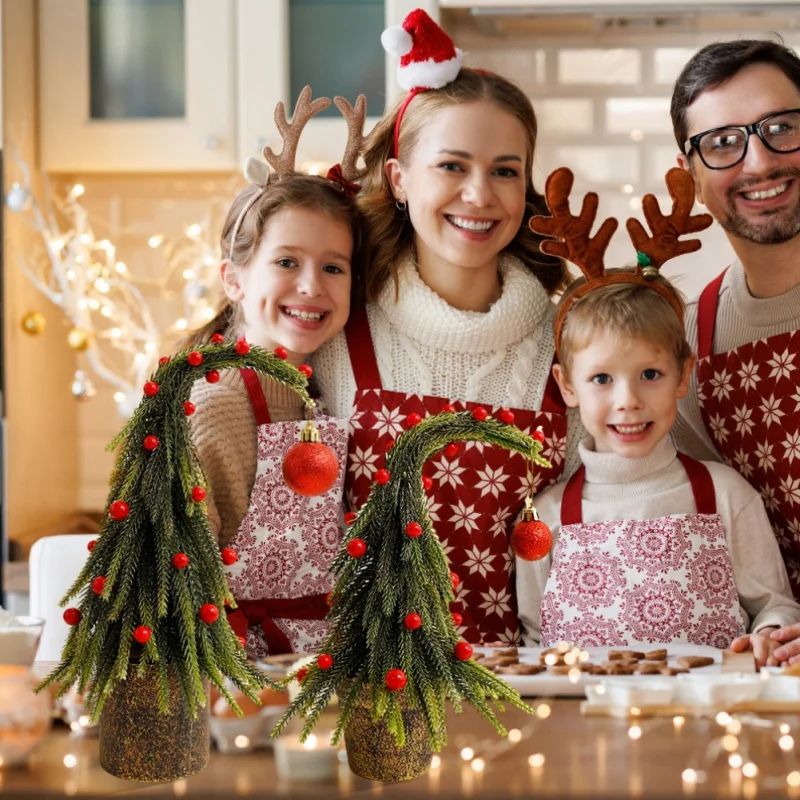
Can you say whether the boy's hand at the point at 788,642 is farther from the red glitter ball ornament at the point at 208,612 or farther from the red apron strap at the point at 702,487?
the red glitter ball ornament at the point at 208,612

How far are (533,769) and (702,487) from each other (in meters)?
0.68

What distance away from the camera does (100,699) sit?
2.67 feet

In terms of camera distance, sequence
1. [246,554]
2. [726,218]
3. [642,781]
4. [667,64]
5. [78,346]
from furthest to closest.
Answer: [667,64]
[78,346]
[726,218]
[246,554]
[642,781]

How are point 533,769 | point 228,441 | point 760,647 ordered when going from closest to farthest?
1. point 533,769
2. point 760,647
3. point 228,441

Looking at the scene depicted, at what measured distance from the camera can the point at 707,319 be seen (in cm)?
155

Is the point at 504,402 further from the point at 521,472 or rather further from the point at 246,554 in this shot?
the point at 246,554

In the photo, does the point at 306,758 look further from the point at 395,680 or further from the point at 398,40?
the point at 398,40

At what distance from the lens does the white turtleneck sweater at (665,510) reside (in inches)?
53.5

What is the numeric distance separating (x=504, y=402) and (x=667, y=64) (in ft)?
5.29

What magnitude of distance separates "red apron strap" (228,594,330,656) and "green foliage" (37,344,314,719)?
41cm

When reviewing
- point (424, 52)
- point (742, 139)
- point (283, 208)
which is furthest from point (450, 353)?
point (742, 139)

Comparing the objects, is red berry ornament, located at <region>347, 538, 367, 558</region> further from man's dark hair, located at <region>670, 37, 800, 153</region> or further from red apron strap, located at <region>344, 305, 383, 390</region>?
man's dark hair, located at <region>670, 37, 800, 153</region>

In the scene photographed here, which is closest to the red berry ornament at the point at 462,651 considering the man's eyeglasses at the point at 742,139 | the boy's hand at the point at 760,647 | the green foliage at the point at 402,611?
the green foliage at the point at 402,611

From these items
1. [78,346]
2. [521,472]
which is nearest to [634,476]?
[521,472]
